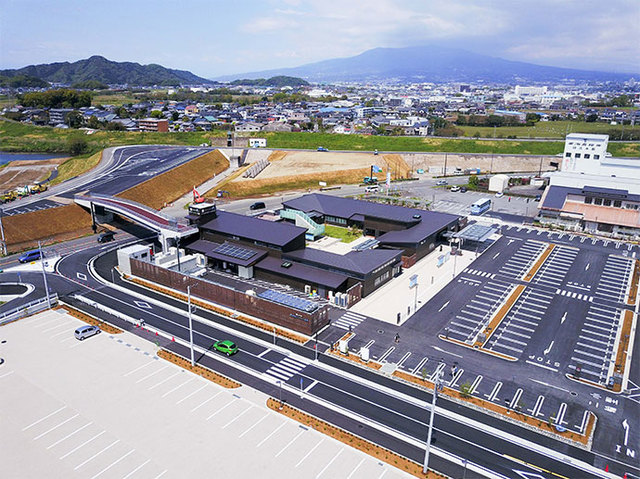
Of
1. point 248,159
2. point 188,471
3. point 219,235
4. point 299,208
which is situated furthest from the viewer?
point 248,159

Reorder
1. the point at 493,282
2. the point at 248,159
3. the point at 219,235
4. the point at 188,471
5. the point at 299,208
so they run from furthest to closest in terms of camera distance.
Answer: the point at 248,159 < the point at 299,208 < the point at 219,235 < the point at 493,282 < the point at 188,471

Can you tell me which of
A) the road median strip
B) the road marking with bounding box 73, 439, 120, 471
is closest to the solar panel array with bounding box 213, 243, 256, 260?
the road marking with bounding box 73, 439, 120, 471

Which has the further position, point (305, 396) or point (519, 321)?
point (519, 321)

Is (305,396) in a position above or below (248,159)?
below

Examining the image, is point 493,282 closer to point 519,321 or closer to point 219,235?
point 519,321

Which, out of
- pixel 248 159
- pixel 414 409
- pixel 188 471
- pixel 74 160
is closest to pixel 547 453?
pixel 414 409

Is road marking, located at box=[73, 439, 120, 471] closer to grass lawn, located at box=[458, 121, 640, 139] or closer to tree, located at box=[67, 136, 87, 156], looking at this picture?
tree, located at box=[67, 136, 87, 156]
